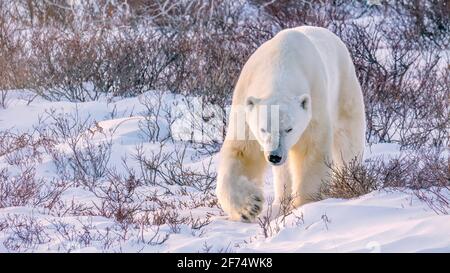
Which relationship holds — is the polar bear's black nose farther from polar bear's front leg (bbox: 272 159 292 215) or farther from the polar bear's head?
polar bear's front leg (bbox: 272 159 292 215)

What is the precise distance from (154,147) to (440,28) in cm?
548

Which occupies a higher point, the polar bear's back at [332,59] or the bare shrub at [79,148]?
the polar bear's back at [332,59]

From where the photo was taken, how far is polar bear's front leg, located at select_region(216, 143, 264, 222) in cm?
414

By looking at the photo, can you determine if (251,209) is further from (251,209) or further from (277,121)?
(277,121)

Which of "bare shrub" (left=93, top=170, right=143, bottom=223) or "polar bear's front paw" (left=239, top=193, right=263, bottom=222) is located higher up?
"polar bear's front paw" (left=239, top=193, right=263, bottom=222)

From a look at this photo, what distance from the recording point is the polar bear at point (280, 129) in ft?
13.3

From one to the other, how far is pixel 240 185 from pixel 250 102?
15.1 inches

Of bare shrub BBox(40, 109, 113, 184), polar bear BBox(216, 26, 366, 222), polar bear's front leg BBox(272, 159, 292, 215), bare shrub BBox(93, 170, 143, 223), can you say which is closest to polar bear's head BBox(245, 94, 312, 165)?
polar bear BBox(216, 26, 366, 222)

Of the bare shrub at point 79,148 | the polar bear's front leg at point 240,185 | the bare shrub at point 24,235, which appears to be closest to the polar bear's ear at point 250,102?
the polar bear's front leg at point 240,185

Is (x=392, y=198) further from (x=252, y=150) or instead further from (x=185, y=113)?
(x=185, y=113)

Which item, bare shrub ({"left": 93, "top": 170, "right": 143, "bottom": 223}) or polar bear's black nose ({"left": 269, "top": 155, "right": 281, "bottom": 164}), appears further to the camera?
bare shrub ({"left": 93, "top": 170, "right": 143, "bottom": 223})

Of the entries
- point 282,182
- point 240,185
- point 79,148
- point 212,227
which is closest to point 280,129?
point 240,185

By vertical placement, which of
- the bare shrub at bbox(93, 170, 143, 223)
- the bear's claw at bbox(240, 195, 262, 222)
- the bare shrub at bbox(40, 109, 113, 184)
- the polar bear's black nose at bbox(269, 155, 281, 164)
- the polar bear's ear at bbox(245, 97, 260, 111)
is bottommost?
the bare shrub at bbox(40, 109, 113, 184)

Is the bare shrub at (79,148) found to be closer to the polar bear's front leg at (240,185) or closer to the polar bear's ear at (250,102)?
the polar bear's front leg at (240,185)
